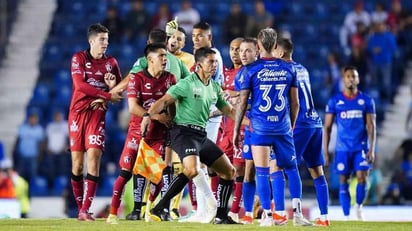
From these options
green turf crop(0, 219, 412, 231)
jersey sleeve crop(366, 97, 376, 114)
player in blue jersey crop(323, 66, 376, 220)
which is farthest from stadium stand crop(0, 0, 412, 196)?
green turf crop(0, 219, 412, 231)

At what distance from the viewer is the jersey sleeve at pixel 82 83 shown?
57.0 ft

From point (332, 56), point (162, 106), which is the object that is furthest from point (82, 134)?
point (332, 56)

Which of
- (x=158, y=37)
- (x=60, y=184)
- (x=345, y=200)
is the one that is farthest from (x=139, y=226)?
(x=60, y=184)

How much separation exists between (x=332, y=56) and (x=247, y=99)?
14.0m

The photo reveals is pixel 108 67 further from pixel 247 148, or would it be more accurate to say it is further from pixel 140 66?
pixel 247 148

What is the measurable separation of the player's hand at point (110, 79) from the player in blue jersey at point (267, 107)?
78.9 inches

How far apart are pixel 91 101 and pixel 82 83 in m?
0.30

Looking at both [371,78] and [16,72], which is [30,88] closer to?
[16,72]

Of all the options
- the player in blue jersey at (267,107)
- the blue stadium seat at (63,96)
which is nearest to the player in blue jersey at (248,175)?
the player in blue jersey at (267,107)

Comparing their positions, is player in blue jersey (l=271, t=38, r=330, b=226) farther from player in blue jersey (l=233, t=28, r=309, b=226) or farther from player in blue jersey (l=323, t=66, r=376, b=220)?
player in blue jersey (l=323, t=66, r=376, b=220)

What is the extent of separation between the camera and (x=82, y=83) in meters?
17.4

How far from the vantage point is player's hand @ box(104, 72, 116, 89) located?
17.6 meters

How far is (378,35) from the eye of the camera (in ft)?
99.7

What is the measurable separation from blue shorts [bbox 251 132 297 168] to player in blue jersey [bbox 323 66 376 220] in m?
4.77
